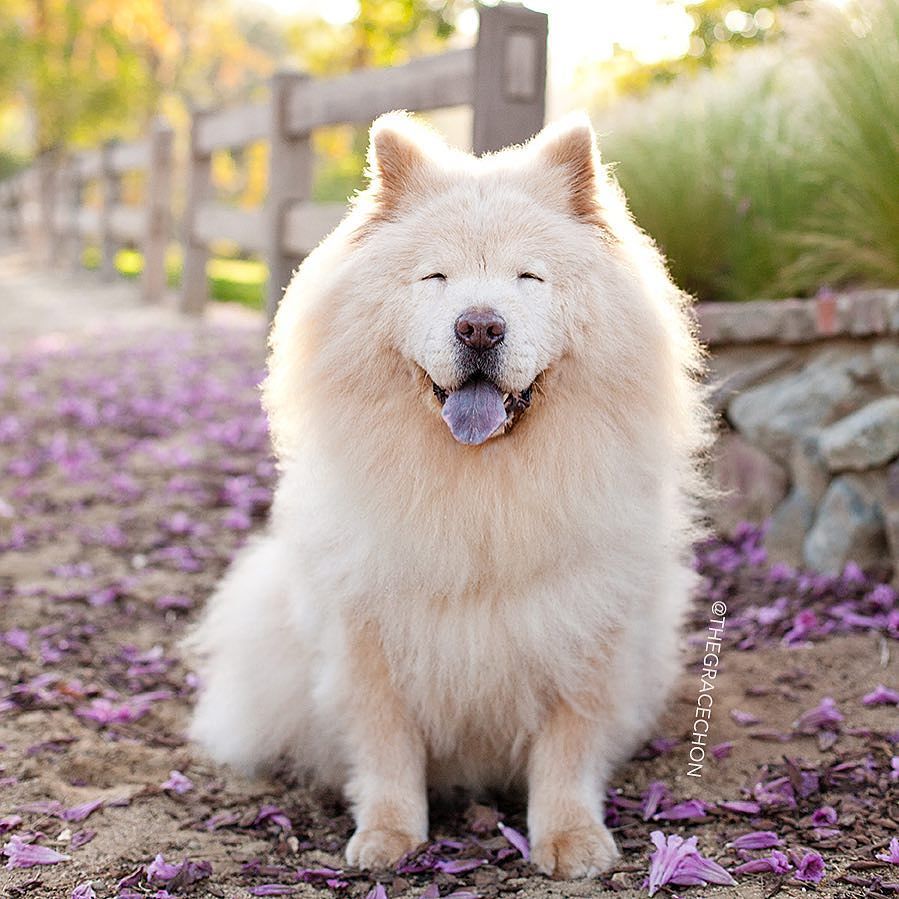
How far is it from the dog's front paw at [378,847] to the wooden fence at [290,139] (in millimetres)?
2801

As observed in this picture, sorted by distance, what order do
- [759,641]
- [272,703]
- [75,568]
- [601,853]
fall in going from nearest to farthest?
[601,853]
[272,703]
[759,641]
[75,568]

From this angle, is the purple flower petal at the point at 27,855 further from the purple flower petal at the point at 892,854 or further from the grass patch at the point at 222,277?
the grass patch at the point at 222,277

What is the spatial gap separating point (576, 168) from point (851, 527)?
205cm

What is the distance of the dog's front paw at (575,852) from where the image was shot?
2.46 metres

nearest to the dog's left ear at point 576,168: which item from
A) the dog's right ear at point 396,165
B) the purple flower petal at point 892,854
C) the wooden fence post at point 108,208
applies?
the dog's right ear at point 396,165

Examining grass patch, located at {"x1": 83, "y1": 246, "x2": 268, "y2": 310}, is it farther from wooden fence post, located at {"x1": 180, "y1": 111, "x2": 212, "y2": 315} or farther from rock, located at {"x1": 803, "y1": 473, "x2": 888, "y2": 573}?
rock, located at {"x1": 803, "y1": 473, "x2": 888, "y2": 573}

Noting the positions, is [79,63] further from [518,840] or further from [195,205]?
[518,840]

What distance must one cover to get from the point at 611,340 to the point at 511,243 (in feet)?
0.98

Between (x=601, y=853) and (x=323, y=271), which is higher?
(x=323, y=271)

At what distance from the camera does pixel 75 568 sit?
438 cm

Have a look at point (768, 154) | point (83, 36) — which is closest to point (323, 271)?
point (768, 154)

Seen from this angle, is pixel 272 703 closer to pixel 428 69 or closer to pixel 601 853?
pixel 601 853

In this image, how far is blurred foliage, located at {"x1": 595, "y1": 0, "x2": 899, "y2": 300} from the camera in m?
4.59

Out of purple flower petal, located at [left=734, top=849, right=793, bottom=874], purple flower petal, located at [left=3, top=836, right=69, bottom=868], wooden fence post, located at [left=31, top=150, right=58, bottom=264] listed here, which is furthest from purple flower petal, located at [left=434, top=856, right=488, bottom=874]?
wooden fence post, located at [left=31, top=150, right=58, bottom=264]
